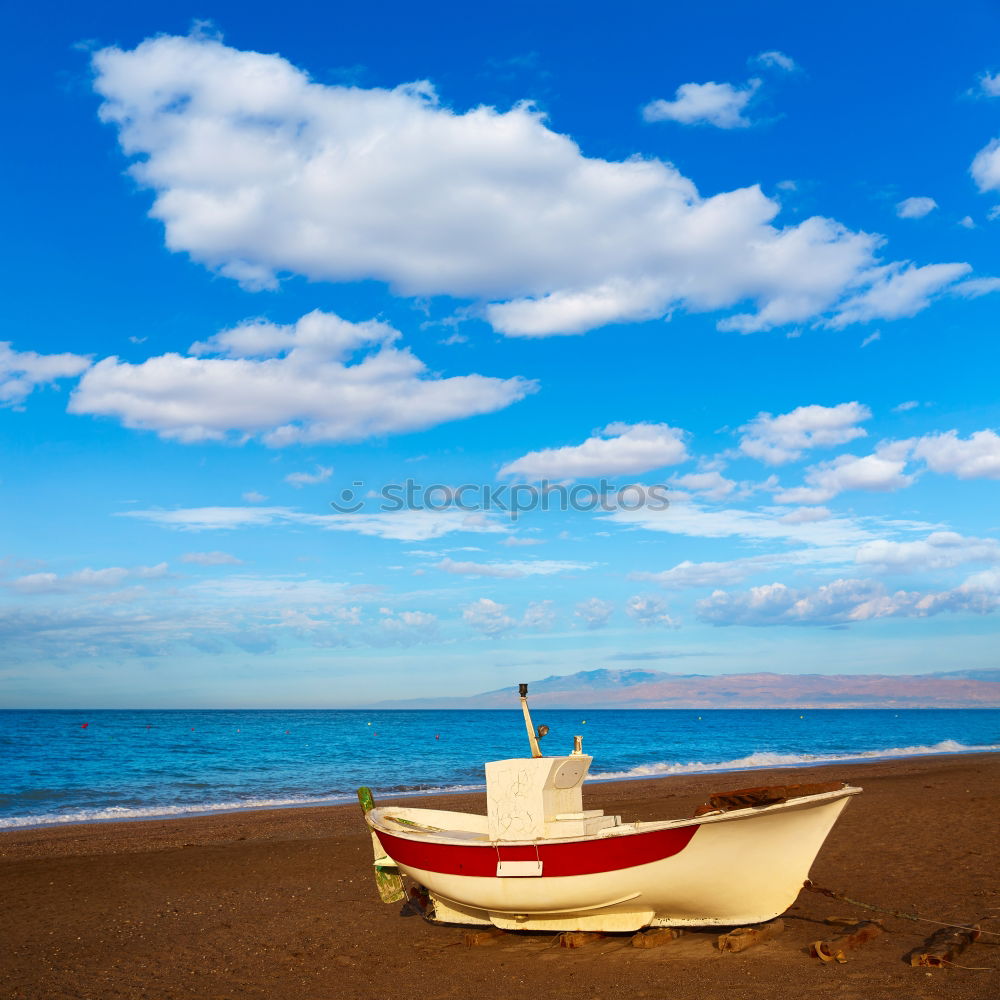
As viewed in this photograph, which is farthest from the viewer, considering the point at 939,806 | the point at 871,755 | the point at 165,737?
the point at 165,737

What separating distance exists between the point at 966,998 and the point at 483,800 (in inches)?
776

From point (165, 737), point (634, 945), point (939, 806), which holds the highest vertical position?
point (634, 945)

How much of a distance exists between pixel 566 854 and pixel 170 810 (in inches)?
817

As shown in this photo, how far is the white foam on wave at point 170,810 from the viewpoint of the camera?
24000 millimetres

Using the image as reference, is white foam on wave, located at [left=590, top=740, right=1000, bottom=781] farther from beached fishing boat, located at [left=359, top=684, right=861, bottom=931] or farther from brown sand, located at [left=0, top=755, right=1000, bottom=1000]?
beached fishing boat, located at [left=359, top=684, right=861, bottom=931]

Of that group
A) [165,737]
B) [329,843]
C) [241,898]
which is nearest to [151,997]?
[241,898]

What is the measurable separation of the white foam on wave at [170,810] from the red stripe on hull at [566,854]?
1675cm

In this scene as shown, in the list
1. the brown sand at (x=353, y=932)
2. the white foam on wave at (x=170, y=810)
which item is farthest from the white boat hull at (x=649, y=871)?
the white foam on wave at (x=170, y=810)

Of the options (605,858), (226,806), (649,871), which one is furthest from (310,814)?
(649,871)

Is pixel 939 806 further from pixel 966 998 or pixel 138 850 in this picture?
pixel 138 850

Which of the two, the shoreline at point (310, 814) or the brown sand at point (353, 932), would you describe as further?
the shoreline at point (310, 814)

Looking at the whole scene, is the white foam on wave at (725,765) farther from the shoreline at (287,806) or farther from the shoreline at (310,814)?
the shoreline at (310,814)

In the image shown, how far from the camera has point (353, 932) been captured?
36.5ft

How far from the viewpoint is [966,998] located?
7113 mm
